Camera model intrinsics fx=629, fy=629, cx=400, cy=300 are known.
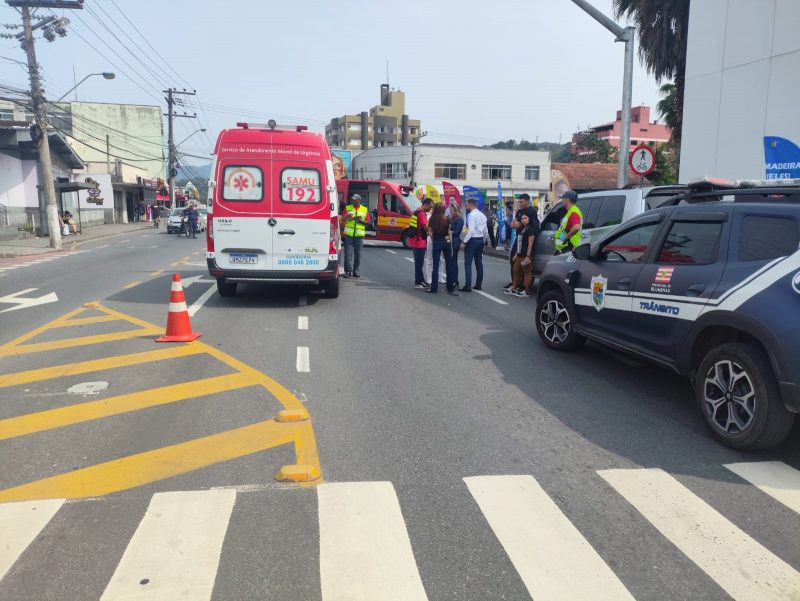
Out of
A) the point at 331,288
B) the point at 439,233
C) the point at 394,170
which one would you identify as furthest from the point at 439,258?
the point at 394,170

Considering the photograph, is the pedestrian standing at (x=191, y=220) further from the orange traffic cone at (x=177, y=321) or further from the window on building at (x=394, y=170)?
the window on building at (x=394, y=170)

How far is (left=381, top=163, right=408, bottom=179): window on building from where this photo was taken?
65125 millimetres

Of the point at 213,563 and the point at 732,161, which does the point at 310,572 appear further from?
the point at 732,161

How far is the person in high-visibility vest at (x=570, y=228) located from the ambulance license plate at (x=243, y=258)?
4.87 metres

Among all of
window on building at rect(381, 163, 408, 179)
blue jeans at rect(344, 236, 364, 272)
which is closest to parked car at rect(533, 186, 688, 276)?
blue jeans at rect(344, 236, 364, 272)

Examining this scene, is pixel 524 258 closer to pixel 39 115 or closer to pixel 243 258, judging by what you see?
pixel 243 258

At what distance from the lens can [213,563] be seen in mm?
3082

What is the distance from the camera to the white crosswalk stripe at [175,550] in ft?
9.39

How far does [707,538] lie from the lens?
3.43 meters

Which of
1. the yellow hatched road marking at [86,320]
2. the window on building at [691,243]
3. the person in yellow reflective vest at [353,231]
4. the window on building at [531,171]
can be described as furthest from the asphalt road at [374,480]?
the window on building at [531,171]

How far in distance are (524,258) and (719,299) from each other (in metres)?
7.17

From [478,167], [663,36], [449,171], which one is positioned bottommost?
[449,171]

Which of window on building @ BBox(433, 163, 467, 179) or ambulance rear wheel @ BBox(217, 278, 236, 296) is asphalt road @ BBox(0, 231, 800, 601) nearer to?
ambulance rear wheel @ BBox(217, 278, 236, 296)

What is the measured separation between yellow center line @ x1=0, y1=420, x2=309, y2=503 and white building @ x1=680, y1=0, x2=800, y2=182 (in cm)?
1280
